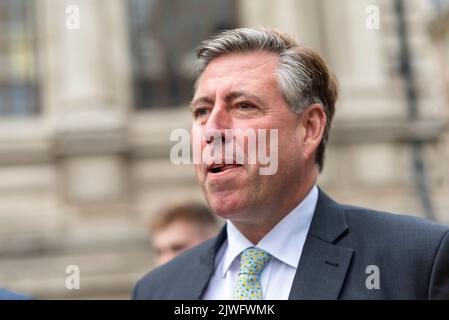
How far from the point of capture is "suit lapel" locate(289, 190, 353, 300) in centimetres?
234

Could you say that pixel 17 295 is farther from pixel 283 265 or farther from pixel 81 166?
pixel 81 166

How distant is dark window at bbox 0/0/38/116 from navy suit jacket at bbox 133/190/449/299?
936 cm

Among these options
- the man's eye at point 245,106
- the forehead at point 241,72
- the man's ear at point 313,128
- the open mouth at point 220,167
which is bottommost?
the open mouth at point 220,167

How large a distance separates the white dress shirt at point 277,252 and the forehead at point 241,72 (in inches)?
16.1

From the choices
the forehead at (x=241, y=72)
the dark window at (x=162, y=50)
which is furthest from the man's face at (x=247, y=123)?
the dark window at (x=162, y=50)

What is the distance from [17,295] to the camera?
2598 millimetres

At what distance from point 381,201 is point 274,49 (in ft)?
29.0

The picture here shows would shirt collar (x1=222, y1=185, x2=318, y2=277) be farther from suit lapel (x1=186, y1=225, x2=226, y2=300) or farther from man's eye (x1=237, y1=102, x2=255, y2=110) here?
man's eye (x1=237, y1=102, x2=255, y2=110)

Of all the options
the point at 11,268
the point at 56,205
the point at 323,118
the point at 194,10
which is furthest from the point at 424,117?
the point at 323,118

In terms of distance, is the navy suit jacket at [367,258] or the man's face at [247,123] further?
the man's face at [247,123]

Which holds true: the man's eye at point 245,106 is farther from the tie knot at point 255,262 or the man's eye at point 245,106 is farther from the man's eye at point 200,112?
the tie knot at point 255,262

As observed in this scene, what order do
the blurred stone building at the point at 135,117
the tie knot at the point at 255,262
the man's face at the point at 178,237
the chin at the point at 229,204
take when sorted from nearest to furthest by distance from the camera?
the chin at the point at 229,204, the tie knot at the point at 255,262, the man's face at the point at 178,237, the blurred stone building at the point at 135,117

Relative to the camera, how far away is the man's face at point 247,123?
2.38 m

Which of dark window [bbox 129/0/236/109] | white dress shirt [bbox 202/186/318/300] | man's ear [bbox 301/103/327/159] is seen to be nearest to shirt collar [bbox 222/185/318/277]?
white dress shirt [bbox 202/186/318/300]
